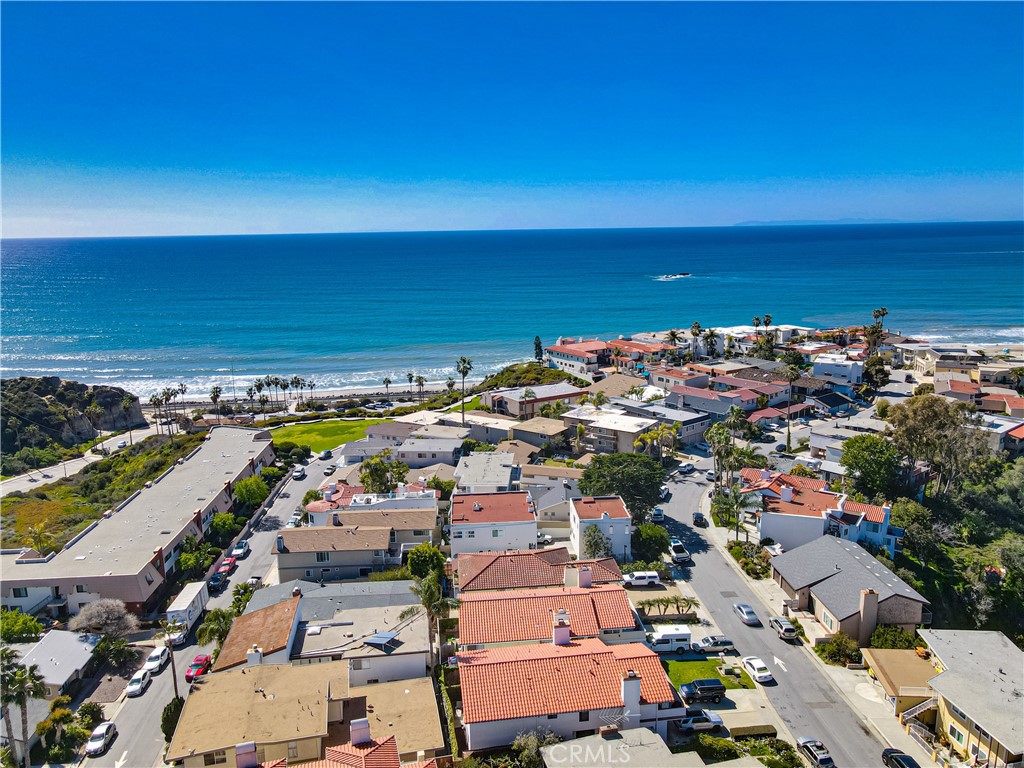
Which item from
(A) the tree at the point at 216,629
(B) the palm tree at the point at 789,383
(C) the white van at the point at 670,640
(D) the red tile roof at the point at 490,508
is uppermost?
(B) the palm tree at the point at 789,383

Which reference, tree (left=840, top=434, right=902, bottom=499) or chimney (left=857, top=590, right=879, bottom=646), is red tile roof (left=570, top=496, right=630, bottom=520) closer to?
chimney (left=857, top=590, right=879, bottom=646)

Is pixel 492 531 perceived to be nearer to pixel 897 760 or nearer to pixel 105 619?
pixel 105 619

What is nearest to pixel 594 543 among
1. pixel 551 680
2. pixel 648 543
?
pixel 648 543

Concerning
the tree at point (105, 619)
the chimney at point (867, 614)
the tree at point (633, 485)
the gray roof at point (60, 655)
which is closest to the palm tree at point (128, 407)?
the tree at point (105, 619)

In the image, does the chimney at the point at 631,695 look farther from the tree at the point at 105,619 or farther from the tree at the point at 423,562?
the tree at the point at 105,619

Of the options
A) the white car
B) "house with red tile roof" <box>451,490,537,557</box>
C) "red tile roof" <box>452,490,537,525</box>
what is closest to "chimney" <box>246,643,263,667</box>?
"house with red tile roof" <box>451,490,537,557</box>

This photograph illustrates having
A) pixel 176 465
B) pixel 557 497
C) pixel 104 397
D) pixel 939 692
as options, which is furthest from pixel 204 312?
pixel 939 692
